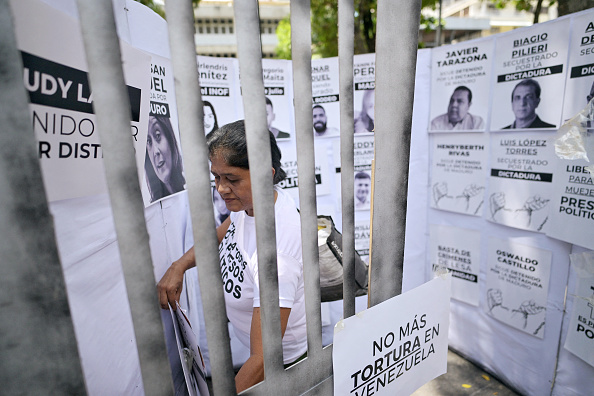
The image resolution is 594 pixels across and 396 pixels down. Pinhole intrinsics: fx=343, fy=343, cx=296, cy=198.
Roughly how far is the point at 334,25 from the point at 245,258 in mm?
8114

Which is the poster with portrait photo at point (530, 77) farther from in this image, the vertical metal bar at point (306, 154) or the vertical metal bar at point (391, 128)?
the vertical metal bar at point (306, 154)

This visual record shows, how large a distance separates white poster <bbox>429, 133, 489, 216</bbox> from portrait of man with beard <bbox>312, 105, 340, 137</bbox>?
0.84 metres

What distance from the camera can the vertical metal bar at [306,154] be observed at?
56 cm

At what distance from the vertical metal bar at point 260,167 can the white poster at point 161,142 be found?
616 mm

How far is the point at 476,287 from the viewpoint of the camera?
2656 millimetres

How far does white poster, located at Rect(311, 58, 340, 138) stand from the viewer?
2539 mm

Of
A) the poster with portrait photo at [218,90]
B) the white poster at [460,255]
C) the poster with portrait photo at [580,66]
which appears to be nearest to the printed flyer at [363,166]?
the white poster at [460,255]

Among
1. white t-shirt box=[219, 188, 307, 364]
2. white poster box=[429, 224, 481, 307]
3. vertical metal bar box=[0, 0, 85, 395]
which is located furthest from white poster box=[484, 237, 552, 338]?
vertical metal bar box=[0, 0, 85, 395]

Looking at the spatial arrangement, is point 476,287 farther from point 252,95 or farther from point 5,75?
point 5,75

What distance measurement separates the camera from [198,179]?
1.57 feet

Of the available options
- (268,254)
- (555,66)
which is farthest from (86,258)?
(555,66)

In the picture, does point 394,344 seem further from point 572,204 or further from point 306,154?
point 572,204

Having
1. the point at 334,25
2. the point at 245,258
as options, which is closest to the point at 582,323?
the point at 245,258

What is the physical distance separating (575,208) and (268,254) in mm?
2050
